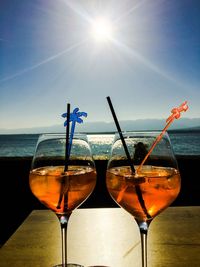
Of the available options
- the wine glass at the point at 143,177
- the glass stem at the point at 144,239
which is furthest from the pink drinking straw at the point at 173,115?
the glass stem at the point at 144,239

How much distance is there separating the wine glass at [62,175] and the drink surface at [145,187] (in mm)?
126

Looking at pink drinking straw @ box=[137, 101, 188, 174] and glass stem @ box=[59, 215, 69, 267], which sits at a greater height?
pink drinking straw @ box=[137, 101, 188, 174]

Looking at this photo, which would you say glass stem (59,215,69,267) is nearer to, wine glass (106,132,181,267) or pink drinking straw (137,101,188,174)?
wine glass (106,132,181,267)

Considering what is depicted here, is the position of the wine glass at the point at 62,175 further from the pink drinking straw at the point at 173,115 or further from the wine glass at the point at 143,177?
the pink drinking straw at the point at 173,115

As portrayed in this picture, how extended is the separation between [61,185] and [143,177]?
0.29 m

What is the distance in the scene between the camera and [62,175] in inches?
43.6

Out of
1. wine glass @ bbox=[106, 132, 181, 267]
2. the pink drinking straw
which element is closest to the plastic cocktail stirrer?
wine glass @ bbox=[106, 132, 181, 267]

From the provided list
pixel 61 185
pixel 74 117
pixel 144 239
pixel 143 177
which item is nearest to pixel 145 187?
pixel 143 177

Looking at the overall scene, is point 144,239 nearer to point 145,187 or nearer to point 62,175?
point 145,187

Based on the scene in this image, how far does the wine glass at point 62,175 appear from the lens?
1104 mm

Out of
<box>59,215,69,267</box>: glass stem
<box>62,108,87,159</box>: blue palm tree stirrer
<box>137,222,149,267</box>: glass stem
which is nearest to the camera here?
<box>137,222,149,267</box>: glass stem

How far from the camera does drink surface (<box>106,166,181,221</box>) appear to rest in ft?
3.26

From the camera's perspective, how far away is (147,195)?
0.99 metres

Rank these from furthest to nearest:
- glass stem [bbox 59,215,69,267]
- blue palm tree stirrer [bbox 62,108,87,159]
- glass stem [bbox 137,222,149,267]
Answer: blue palm tree stirrer [bbox 62,108,87,159] < glass stem [bbox 59,215,69,267] < glass stem [bbox 137,222,149,267]
